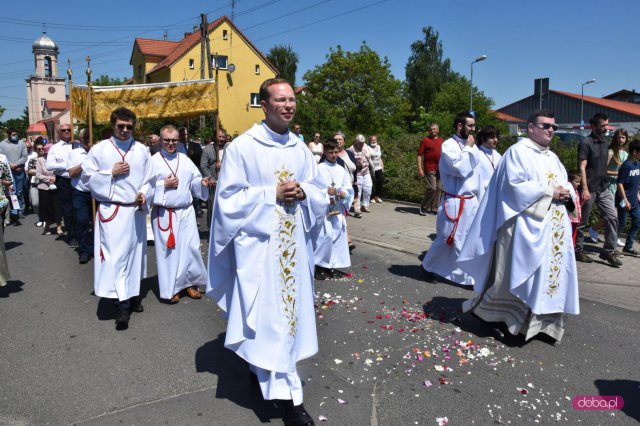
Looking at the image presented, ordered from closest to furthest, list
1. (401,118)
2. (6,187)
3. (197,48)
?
(6,187)
(197,48)
(401,118)

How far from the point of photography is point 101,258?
17.9 ft

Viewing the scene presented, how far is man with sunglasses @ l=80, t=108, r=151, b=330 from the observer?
5.40 meters

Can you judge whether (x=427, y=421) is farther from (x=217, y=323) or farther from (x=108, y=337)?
(x=108, y=337)

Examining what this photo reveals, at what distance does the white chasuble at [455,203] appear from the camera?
21.3 feet

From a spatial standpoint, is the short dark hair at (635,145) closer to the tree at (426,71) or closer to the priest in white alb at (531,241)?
the priest in white alb at (531,241)

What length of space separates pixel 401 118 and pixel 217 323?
48338 mm

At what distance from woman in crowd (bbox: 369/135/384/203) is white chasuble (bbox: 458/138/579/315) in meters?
9.44

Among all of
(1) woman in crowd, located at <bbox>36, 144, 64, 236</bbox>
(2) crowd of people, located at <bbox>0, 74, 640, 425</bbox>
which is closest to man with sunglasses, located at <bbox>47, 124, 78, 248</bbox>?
(2) crowd of people, located at <bbox>0, 74, 640, 425</bbox>

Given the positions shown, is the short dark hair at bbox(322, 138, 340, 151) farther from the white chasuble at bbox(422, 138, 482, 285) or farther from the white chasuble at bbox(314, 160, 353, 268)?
the white chasuble at bbox(422, 138, 482, 285)

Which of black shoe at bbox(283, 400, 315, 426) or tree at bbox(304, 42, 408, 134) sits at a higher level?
tree at bbox(304, 42, 408, 134)

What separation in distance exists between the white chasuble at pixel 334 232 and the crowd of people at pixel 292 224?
0.06 ft

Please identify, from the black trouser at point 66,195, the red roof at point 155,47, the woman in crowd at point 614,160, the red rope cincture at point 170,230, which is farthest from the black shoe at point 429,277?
the red roof at point 155,47

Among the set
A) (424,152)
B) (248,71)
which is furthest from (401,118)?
(424,152)

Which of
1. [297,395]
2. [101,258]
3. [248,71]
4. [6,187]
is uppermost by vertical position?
[248,71]
